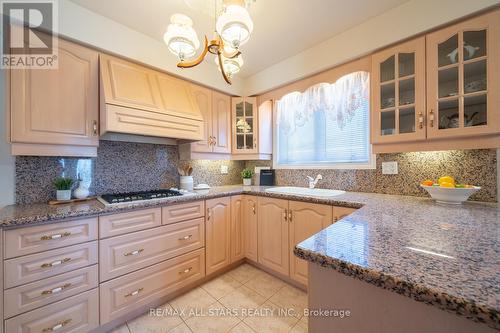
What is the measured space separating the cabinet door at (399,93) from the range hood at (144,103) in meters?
1.65

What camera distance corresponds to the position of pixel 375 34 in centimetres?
165

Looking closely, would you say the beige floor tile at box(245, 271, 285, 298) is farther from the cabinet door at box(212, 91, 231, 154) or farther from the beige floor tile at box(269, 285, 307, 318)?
the cabinet door at box(212, 91, 231, 154)

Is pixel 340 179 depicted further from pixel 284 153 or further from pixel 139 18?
pixel 139 18

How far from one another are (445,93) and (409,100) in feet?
0.65

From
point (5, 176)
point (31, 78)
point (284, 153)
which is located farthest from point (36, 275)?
point (284, 153)

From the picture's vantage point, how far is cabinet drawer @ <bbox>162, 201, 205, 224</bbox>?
164 cm

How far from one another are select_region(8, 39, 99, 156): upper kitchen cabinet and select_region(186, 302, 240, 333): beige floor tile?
60.1 inches

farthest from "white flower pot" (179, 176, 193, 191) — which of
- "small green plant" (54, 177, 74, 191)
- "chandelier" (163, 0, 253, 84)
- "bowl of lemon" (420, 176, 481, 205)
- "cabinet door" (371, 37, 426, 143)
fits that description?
"bowl of lemon" (420, 176, 481, 205)

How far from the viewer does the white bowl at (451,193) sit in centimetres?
125

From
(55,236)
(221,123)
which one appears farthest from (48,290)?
(221,123)

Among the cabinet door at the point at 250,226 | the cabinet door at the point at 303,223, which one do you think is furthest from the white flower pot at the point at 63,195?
the cabinet door at the point at 303,223

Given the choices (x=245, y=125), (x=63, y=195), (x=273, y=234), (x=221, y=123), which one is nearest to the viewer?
(x=63, y=195)

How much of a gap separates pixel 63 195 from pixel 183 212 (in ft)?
2.91

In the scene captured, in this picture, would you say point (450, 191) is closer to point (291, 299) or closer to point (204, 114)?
point (291, 299)
